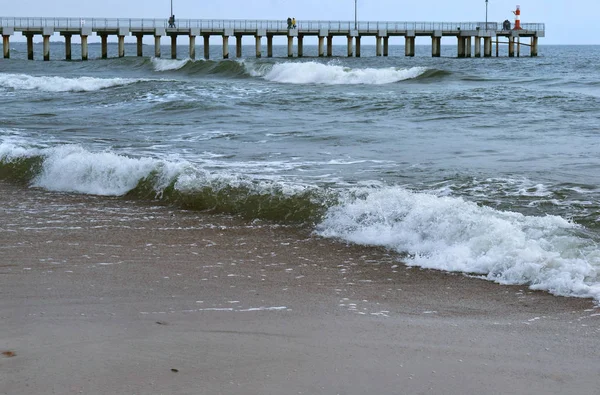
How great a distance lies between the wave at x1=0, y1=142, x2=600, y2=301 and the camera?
5.18 meters

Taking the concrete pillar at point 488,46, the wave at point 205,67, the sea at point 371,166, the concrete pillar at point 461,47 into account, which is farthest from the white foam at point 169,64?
the concrete pillar at point 488,46

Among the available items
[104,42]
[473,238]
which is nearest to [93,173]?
[473,238]

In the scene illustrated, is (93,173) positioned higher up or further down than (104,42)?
further down

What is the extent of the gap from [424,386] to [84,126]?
476 inches

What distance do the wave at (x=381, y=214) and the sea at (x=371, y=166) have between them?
1 centimetres

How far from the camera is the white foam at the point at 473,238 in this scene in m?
5.03

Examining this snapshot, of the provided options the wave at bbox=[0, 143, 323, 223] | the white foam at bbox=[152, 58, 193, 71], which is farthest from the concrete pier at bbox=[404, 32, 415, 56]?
the wave at bbox=[0, 143, 323, 223]

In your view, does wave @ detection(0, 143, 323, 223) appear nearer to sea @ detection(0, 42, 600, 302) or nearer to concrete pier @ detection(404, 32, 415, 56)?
sea @ detection(0, 42, 600, 302)

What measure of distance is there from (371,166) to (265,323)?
17.8 ft

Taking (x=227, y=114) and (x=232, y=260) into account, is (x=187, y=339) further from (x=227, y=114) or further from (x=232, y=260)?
(x=227, y=114)

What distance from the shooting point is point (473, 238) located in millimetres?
5723

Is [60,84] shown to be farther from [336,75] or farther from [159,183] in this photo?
[159,183]

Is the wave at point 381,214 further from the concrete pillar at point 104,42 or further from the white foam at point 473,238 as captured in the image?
the concrete pillar at point 104,42

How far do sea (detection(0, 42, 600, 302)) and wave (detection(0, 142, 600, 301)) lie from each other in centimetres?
1
